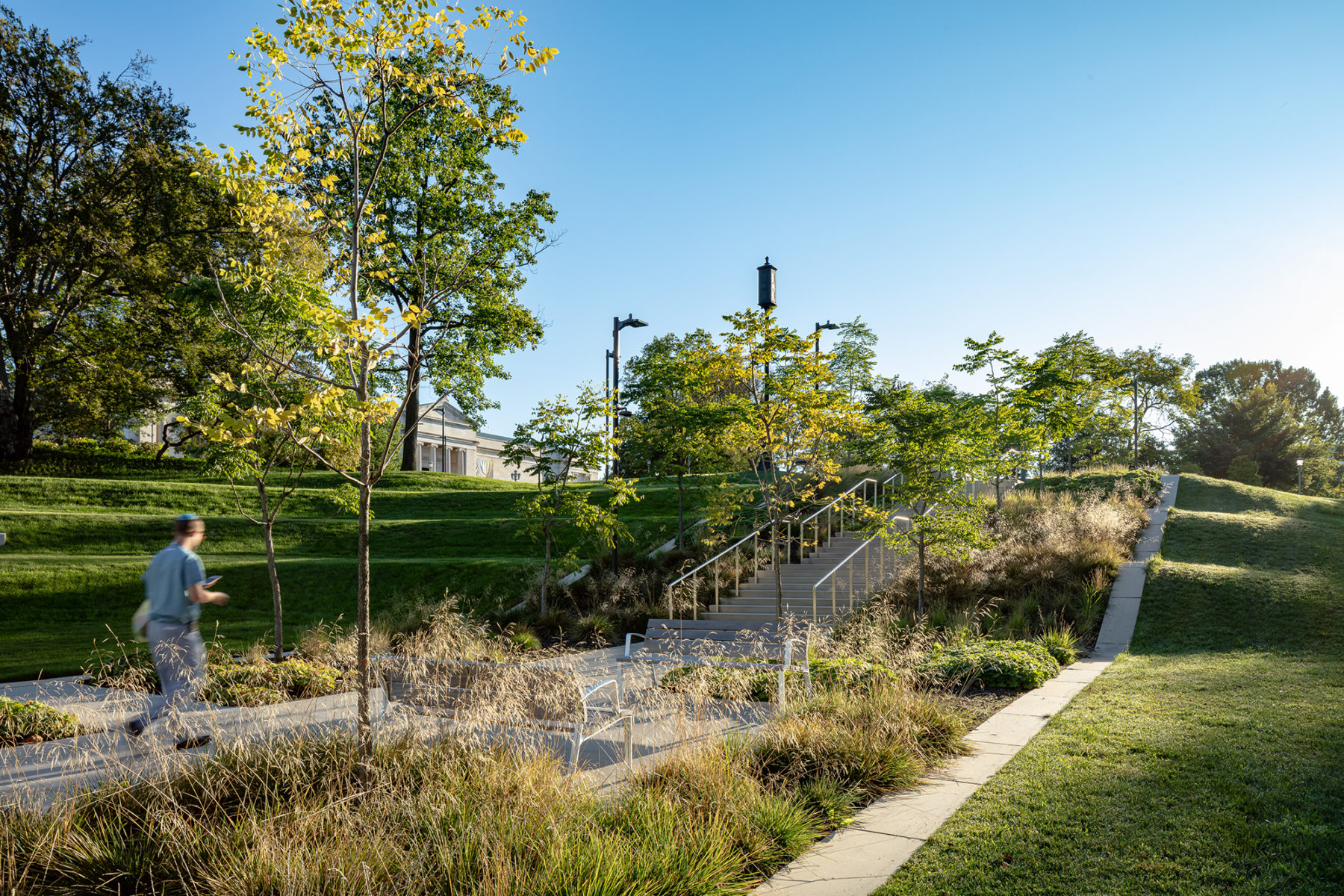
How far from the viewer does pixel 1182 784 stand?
492cm

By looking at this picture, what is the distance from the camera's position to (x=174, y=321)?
2462cm

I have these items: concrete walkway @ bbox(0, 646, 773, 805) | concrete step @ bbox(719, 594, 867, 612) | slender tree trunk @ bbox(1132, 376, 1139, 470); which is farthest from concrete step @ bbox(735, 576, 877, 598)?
slender tree trunk @ bbox(1132, 376, 1139, 470)

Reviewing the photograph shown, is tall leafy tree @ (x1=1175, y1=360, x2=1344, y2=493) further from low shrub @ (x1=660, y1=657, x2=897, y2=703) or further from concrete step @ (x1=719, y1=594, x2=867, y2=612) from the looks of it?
low shrub @ (x1=660, y1=657, x2=897, y2=703)

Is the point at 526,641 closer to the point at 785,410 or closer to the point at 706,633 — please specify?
the point at 706,633

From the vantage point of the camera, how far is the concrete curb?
149 inches

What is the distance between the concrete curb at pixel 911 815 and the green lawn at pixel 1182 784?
0.13m

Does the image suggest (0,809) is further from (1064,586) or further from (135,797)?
(1064,586)

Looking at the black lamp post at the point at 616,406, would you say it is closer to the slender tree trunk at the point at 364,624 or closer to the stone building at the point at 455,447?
the slender tree trunk at the point at 364,624

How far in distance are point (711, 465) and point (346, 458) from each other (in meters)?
11.8

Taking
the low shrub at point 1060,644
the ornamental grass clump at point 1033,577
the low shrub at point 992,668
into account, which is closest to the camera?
the low shrub at point 992,668

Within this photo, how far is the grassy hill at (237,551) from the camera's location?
13.9m

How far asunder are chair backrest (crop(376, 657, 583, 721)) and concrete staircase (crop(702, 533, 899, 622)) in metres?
7.43

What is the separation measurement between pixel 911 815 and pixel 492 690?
2986mm

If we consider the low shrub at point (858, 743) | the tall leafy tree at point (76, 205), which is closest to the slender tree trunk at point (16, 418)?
the tall leafy tree at point (76, 205)
